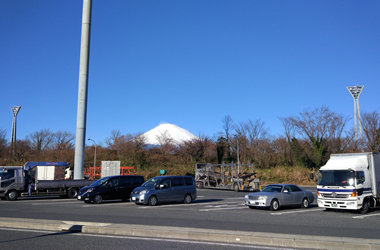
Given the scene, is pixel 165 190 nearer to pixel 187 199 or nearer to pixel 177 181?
pixel 177 181

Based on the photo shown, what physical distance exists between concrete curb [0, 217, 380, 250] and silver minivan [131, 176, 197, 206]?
8.29 m

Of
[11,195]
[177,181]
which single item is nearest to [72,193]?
[11,195]

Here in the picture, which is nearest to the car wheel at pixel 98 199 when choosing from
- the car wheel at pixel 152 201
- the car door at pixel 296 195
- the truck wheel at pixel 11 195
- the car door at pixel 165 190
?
the car wheel at pixel 152 201

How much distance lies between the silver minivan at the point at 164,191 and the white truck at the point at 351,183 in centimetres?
818

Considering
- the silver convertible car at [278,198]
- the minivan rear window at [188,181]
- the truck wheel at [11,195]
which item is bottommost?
the truck wheel at [11,195]

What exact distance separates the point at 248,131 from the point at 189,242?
71927mm

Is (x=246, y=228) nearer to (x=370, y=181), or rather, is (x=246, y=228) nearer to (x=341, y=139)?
(x=370, y=181)

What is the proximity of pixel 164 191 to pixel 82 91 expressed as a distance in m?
14.8

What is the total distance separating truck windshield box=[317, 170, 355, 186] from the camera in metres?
16.3

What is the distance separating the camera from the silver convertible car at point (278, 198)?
56.8ft

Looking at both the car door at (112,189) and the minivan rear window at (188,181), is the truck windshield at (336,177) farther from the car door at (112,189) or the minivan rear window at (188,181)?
the car door at (112,189)

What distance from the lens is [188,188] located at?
21.4m

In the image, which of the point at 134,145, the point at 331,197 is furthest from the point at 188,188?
the point at 134,145

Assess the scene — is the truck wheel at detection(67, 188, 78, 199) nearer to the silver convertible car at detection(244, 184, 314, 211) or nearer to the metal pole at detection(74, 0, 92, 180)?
the metal pole at detection(74, 0, 92, 180)
